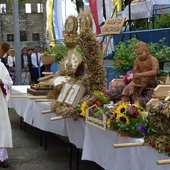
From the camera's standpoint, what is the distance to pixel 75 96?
16.9ft

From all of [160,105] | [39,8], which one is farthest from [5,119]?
[39,8]

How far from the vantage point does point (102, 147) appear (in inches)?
171

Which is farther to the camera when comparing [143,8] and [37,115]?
[143,8]

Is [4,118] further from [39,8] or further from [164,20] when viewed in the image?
[39,8]

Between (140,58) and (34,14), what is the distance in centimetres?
3755

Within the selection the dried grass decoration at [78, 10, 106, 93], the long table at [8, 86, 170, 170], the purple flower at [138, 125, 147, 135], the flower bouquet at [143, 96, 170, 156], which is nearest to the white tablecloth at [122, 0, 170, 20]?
the long table at [8, 86, 170, 170]

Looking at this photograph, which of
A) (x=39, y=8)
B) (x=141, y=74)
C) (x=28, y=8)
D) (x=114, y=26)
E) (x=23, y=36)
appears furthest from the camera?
(x=28, y=8)

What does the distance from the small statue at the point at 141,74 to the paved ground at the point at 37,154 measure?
1.44 meters

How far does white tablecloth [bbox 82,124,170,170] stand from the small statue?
52 centimetres

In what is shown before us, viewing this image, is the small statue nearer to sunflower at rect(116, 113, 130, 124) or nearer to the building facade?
sunflower at rect(116, 113, 130, 124)

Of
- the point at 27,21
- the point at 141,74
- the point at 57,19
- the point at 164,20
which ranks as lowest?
the point at 141,74

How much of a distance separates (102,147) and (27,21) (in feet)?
124

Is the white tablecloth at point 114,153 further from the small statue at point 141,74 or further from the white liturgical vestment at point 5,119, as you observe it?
the white liturgical vestment at point 5,119

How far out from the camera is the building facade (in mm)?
40625
